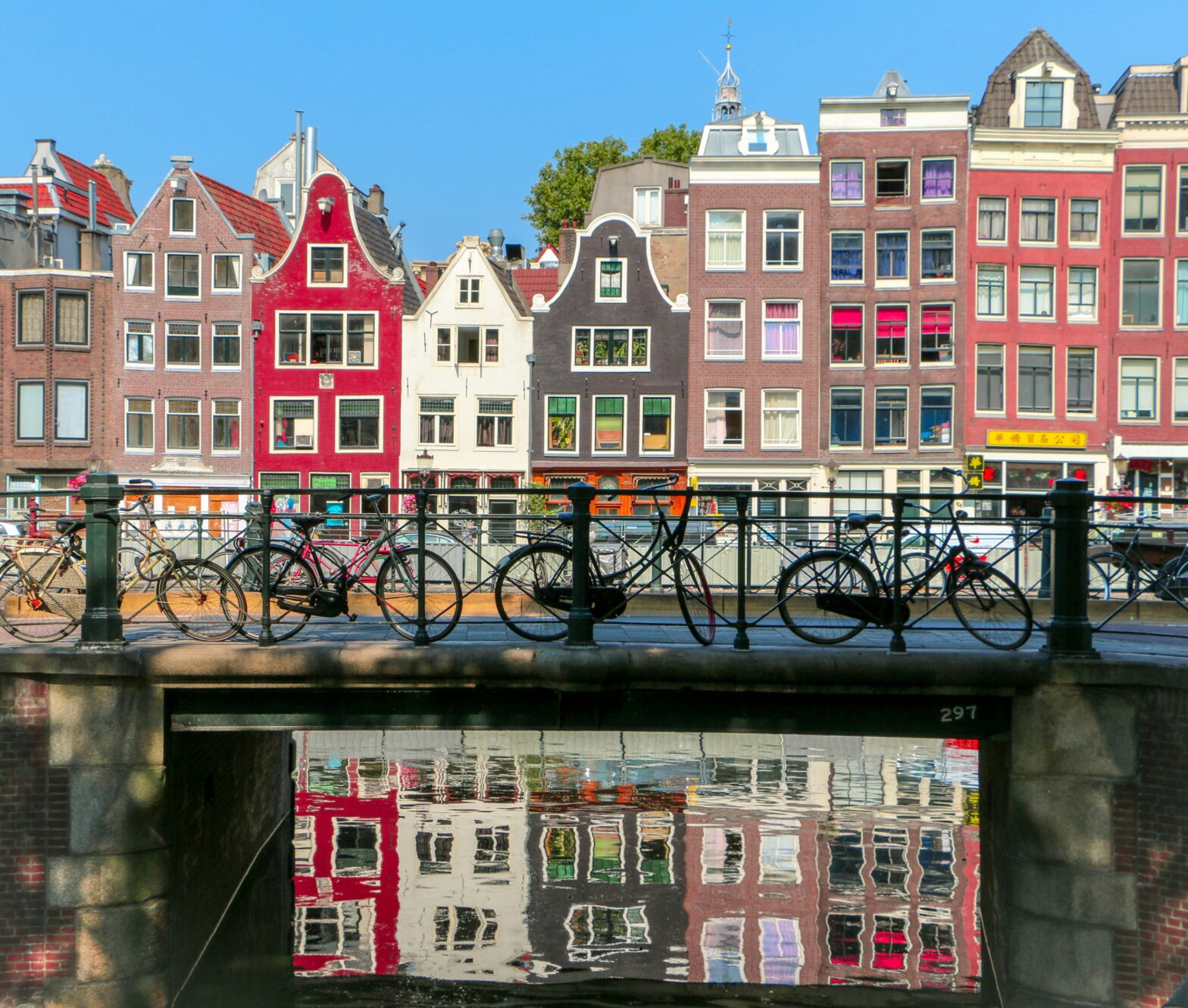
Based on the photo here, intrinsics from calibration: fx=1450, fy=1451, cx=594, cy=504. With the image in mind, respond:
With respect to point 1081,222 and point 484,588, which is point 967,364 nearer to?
point 1081,222

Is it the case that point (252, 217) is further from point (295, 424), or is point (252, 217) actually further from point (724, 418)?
point (724, 418)

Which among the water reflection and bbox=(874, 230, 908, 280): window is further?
bbox=(874, 230, 908, 280): window

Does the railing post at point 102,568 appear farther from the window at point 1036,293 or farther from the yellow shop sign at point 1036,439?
the window at point 1036,293

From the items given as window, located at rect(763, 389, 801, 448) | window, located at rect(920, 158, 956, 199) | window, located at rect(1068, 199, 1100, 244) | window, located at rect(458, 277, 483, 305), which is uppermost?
window, located at rect(920, 158, 956, 199)

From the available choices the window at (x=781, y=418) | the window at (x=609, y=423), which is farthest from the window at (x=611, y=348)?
the window at (x=781, y=418)

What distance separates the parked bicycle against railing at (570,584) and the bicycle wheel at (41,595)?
135 inches

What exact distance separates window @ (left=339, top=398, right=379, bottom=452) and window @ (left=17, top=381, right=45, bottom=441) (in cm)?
877

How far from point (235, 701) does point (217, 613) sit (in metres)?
1.16

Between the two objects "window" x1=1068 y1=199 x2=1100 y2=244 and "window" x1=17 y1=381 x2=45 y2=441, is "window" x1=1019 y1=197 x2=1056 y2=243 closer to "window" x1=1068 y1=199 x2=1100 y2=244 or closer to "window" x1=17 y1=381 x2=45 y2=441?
"window" x1=1068 y1=199 x2=1100 y2=244

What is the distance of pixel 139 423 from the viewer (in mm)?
42406

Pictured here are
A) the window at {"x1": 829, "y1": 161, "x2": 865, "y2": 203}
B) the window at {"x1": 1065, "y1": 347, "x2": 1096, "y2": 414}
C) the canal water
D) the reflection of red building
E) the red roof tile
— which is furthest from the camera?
the red roof tile

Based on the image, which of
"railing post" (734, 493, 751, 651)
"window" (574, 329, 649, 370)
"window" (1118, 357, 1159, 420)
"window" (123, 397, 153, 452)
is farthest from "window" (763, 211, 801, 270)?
"railing post" (734, 493, 751, 651)

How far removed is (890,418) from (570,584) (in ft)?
102

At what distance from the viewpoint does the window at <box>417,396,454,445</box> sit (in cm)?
4175
